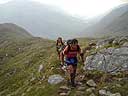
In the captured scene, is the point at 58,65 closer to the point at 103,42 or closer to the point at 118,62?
the point at 103,42

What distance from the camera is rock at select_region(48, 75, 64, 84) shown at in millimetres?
25114

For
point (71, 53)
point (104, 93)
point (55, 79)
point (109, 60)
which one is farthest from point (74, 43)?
point (55, 79)

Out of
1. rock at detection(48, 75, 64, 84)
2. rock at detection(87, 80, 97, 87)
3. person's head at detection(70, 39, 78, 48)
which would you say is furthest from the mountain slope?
person's head at detection(70, 39, 78, 48)

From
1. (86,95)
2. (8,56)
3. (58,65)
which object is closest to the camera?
(86,95)

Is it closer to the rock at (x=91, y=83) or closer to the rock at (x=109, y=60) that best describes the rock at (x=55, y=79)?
the rock at (x=109, y=60)

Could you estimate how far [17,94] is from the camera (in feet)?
91.3

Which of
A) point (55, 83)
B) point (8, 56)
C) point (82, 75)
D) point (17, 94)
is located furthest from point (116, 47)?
point (8, 56)

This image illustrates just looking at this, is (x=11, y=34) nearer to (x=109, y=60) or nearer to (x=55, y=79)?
(x=55, y=79)

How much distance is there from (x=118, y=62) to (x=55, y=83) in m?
4.85

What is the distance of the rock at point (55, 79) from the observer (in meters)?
25.1

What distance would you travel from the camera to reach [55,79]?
25609 millimetres

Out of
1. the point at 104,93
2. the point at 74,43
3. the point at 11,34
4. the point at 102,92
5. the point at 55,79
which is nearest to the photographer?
the point at 104,93

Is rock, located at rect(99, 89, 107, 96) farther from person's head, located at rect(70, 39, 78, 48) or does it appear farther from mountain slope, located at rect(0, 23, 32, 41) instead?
mountain slope, located at rect(0, 23, 32, 41)

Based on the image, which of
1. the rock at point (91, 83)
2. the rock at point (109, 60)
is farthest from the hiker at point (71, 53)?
the rock at point (109, 60)
